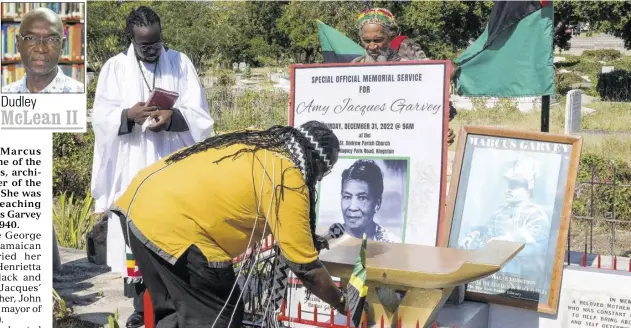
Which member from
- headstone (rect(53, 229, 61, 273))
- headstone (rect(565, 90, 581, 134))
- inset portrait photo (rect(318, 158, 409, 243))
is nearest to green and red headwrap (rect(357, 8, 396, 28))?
inset portrait photo (rect(318, 158, 409, 243))

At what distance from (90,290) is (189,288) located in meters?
2.79

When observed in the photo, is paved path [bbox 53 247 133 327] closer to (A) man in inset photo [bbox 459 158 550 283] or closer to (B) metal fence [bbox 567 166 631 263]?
(A) man in inset photo [bbox 459 158 550 283]

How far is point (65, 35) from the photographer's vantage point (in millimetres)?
5535

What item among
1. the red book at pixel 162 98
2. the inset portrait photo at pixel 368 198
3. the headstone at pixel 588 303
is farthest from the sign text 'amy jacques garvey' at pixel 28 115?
the headstone at pixel 588 303

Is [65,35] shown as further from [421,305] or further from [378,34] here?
[421,305]

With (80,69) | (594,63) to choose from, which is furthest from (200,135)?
(594,63)

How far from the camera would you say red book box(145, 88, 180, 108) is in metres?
4.84

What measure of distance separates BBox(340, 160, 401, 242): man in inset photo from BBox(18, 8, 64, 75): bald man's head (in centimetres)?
224

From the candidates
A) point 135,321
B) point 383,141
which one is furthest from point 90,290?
point 383,141

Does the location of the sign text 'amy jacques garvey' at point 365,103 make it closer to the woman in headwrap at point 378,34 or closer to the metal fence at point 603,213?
the woman in headwrap at point 378,34

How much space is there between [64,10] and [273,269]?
116 inches

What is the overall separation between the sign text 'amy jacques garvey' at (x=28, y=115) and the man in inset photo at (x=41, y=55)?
0.67ft

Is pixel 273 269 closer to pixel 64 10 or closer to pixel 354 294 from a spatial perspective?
pixel 354 294

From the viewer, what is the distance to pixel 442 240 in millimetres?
4531
